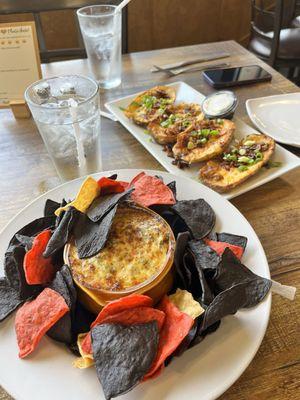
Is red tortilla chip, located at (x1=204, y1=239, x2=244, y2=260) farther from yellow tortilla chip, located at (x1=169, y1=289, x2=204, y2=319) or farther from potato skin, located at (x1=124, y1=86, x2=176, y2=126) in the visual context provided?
potato skin, located at (x1=124, y1=86, x2=176, y2=126)

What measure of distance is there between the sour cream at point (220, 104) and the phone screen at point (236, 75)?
21 cm

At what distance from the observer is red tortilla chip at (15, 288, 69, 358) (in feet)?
2.03

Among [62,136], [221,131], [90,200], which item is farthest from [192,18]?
[90,200]

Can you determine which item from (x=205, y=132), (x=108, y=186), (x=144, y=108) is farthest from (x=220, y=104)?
(x=108, y=186)

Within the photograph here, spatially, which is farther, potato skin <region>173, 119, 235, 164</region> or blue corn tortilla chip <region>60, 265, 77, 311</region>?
potato skin <region>173, 119, 235, 164</region>

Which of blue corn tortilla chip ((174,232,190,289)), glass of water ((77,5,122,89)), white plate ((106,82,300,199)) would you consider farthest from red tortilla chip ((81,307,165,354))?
glass of water ((77,5,122,89))

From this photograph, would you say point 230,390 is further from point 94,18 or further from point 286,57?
point 286,57

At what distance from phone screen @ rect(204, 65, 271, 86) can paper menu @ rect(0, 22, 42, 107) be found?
25.9 inches

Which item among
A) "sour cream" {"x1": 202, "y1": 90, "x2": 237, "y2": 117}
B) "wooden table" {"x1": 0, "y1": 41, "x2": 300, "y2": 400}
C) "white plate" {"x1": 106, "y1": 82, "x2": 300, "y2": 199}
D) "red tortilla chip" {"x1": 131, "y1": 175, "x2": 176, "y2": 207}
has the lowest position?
"wooden table" {"x1": 0, "y1": 41, "x2": 300, "y2": 400}

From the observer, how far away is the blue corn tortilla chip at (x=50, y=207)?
2.72 feet

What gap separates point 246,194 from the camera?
3.39 ft

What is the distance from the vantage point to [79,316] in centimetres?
69

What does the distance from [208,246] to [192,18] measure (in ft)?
10.2

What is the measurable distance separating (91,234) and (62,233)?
0.05m
